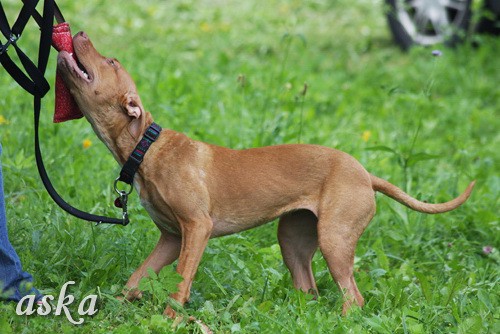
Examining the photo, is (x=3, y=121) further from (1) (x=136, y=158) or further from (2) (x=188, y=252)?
(2) (x=188, y=252)

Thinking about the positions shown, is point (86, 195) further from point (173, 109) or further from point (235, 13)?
point (235, 13)

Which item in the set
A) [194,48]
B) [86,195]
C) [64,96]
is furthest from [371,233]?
[194,48]

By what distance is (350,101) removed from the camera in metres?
7.89

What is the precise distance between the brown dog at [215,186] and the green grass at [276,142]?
22 centimetres

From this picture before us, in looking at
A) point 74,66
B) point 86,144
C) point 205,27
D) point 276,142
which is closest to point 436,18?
point 205,27

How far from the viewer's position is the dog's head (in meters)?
4.01

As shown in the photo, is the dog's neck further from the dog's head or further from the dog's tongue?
the dog's tongue

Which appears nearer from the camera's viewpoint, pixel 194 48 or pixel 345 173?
pixel 345 173

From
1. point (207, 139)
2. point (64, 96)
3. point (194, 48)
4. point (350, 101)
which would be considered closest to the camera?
point (64, 96)

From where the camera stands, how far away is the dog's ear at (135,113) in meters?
4.05

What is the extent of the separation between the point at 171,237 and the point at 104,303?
0.50m

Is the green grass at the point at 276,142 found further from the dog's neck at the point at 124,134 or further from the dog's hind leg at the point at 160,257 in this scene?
the dog's neck at the point at 124,134

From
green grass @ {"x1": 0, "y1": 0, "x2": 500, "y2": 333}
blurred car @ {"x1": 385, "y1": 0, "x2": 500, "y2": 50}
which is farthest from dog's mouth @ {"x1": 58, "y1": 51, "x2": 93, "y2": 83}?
blurred car @ {"x1": 385, "y1": 0, "x2": 500, "y2": 50}

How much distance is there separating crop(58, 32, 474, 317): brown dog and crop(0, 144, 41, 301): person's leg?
49 centimetres
